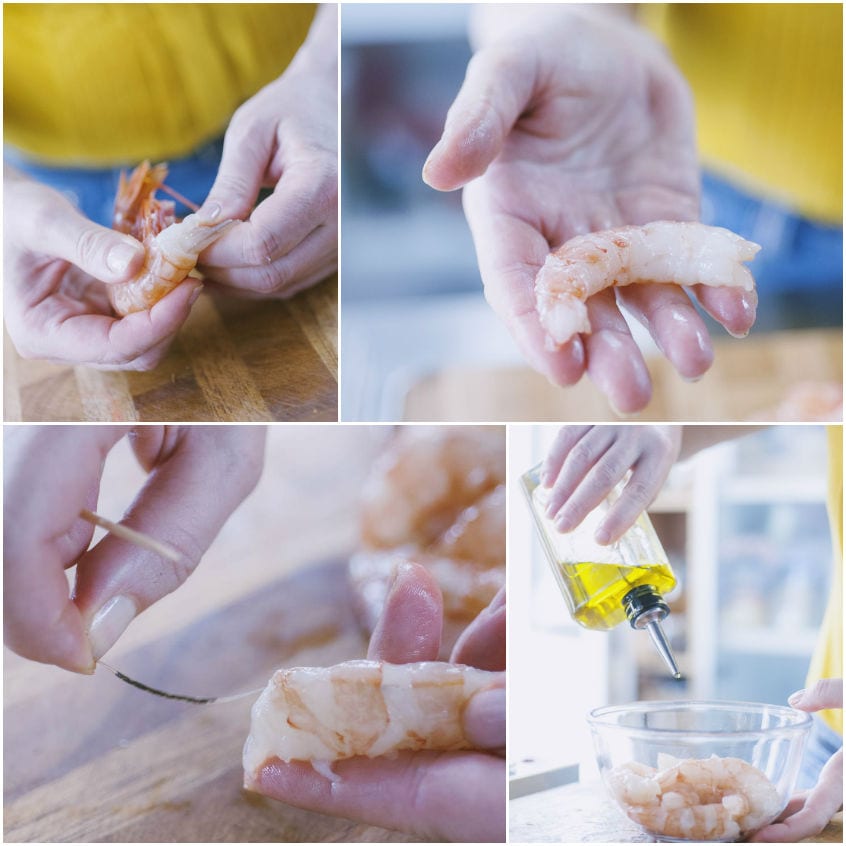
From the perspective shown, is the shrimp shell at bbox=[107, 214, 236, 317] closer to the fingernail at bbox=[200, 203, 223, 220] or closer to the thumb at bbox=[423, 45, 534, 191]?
the fingernail at bbox=[200, 203, 223, 220]

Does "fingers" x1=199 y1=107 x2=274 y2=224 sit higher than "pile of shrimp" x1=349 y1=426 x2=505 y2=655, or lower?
higher

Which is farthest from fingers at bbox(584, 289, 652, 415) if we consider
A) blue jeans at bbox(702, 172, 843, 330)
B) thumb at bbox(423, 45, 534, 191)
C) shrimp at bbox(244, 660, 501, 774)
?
blue jeans at bbox(702, 172, 843, 330)

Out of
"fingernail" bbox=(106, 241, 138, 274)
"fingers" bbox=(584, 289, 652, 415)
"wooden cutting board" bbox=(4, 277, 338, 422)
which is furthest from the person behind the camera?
"wooden cutting board" bbox=(4, 277, 338, 422)

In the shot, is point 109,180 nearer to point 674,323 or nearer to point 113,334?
point 113,334

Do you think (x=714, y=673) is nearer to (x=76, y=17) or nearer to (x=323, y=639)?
(x=323, y=639)

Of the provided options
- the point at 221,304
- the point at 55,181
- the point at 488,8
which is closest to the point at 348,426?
the point at 221,304

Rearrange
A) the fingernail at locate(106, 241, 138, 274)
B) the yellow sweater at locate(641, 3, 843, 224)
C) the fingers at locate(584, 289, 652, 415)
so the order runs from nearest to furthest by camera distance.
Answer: the fingers at locate(584, 289, 652, 415) < the fingernail at locate(106, 241, 138, 274) < the yellow sweater at locate(641, 3, 843, 224)
